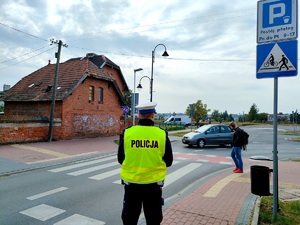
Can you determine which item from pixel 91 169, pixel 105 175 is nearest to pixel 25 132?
pixel 91 169

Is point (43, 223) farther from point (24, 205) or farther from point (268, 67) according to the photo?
point (268, 67)

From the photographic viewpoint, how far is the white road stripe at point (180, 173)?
8.30 metres

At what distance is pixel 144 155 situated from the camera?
10.0ft

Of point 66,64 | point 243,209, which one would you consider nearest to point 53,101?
point 66,64

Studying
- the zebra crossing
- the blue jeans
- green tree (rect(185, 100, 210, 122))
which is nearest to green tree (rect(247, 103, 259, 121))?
green tree (rect(185, 100, 210, 122))

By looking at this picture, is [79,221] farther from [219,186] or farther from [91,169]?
[91,169]

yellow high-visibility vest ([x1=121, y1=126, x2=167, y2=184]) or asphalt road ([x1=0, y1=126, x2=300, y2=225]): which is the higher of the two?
yellow high-visibility vest ([x1=121, y1=126, x2=167, y2=184])

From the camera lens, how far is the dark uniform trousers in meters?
3.03

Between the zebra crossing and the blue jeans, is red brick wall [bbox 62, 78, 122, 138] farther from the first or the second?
the blue jeans

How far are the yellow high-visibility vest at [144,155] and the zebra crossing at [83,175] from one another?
2.20 m

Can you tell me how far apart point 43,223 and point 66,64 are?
74.7 feet

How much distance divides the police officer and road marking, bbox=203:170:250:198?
3638 mm

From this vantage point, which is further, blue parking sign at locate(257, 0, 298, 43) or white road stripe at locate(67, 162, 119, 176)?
white road stripe at locate(67, 162, 119, 176)

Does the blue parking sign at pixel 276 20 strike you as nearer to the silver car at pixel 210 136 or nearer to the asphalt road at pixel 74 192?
the asphalt road at pixel 74 192
